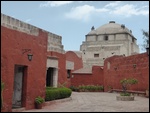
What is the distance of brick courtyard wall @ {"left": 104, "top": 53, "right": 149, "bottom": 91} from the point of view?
1992 cm

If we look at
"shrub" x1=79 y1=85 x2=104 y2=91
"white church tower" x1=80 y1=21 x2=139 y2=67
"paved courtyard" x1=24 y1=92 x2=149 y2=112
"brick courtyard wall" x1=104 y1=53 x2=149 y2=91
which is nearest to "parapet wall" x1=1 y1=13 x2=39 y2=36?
"paved courtyard" x1=24 y1=92 x2=149 y2=112

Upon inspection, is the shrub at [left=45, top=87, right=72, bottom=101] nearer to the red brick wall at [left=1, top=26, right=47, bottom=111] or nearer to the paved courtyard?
the paved courtyard

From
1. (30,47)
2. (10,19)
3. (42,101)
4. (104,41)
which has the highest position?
(104,41)

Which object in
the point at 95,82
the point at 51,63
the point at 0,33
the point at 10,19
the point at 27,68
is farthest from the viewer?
the point at 95,82

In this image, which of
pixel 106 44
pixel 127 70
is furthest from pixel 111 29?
pixel 127 70

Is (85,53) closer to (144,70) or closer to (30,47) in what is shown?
(144,70)

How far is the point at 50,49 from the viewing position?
64.2ft

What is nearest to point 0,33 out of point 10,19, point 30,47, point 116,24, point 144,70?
point 10,19

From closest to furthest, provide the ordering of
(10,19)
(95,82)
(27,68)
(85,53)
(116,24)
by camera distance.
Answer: (10,19) → (27,68) → (95,82) → (85,53) → (116,24)

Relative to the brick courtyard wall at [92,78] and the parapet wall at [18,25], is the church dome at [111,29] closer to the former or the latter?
the brick courtyard wall at [92,78]

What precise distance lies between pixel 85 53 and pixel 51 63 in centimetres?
2328

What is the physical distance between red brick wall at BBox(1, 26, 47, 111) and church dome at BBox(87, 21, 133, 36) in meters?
30.7

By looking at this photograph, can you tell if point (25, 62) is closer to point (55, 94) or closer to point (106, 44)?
point (55, 94)

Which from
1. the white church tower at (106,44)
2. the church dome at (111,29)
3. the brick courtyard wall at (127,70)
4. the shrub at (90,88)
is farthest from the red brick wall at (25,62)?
the church dome at (111,29)
